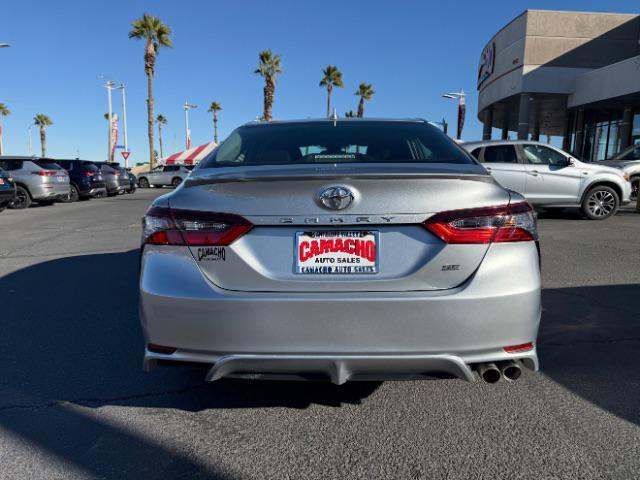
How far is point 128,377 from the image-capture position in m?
3.32

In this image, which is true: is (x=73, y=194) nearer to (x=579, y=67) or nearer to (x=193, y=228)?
(x=193, y=228)

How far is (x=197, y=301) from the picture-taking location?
237cm

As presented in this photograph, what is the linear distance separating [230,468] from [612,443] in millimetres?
1780

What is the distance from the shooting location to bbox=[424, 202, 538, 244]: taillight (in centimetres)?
234

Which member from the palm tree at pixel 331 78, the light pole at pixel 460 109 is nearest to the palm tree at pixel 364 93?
the palm tree at pixel 331 78

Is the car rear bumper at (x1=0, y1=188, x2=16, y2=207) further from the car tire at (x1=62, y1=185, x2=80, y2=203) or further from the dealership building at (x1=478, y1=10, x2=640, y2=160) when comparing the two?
the dealership building at (x1=478, y1=10, x2=640, y2=160)

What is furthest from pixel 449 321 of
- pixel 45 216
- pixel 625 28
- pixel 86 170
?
pixel 625 28

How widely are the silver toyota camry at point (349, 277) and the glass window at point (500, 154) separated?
966 cm

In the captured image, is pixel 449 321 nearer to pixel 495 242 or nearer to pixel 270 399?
pixel 495 242

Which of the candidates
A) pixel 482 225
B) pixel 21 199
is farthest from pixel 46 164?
pixel 482 225

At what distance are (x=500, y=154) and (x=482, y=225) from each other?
983 cm

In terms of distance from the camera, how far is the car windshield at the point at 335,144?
3.13m

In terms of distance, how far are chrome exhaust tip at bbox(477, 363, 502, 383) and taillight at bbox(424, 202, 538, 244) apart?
57 cm

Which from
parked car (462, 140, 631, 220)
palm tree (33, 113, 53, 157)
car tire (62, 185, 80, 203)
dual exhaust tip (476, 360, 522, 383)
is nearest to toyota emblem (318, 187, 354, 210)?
dual exhaust tip (476, 360, 522, 383)
